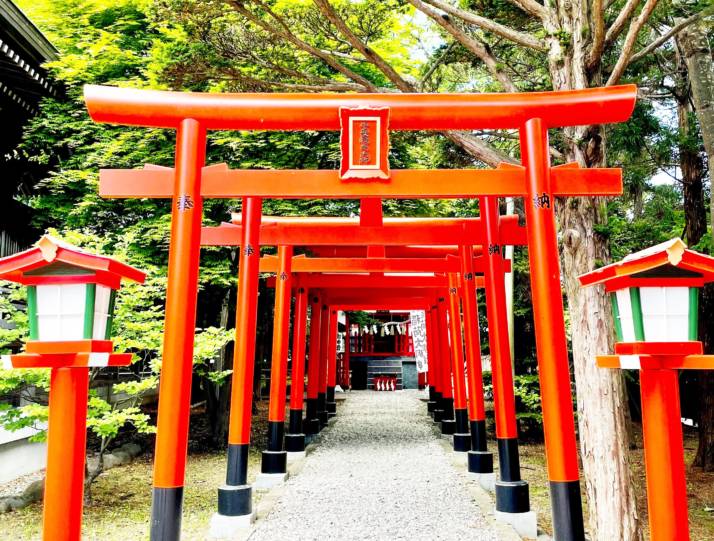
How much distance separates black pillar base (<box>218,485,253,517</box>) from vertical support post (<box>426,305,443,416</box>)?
8427 millimetres

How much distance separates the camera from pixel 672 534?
10.1 feet

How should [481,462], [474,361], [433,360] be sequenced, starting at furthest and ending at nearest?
1. [433,360]
2. [481,462]
3. [474,361]

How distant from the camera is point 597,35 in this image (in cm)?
545

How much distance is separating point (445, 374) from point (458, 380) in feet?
11.1

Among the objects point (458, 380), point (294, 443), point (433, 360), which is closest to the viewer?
point (458, 380)

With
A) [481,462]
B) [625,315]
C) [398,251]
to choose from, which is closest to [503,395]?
[481,462]

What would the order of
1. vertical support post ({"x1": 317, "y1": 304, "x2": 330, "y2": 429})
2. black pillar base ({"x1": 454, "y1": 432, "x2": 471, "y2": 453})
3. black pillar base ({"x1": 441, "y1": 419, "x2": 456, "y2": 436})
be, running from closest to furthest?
1. black pillar base ({"x1": 454, "y1": 432, "x2": 471, "y2": 453})
2. black pillar base ({"x1": 441, "y1": 419, "x2": 456, "y2": 436})
3. vertical support post ({"x1": 317, "y1": 304, "x2": 330, "y2": 429})

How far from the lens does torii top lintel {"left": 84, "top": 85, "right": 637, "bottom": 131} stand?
4535 mm

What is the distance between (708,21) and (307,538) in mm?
7289

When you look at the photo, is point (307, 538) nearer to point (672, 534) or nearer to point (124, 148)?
point (672, 534)

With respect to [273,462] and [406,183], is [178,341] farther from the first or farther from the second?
[273,462]

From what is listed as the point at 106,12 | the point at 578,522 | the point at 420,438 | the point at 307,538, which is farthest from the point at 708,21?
the point at 106,12

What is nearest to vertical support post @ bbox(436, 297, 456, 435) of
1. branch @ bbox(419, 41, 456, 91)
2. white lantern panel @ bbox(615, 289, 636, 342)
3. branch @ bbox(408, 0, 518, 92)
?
branch @ bbox(419, 41, 456, 91)

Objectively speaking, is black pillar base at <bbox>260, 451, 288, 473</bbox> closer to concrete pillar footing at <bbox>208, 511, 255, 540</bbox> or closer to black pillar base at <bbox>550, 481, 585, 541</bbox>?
concrete pillar footing at <bbox>208, 511, 255, 540</bbox>
